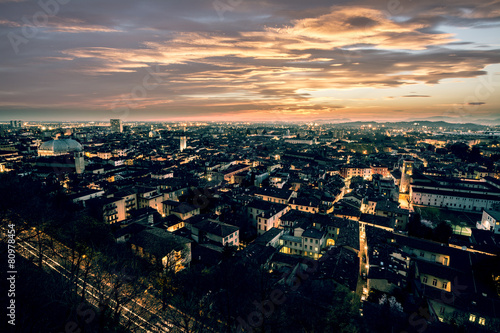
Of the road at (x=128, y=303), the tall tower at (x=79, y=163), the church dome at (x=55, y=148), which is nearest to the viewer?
the road at (x=128, y=303)

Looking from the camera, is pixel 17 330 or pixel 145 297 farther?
pixel 145 297

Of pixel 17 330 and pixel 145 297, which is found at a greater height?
pixel 17 330

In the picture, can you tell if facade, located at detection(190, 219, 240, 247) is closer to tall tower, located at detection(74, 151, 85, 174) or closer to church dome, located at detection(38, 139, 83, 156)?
tall tower, located at detection(74, 151, 85, 174)

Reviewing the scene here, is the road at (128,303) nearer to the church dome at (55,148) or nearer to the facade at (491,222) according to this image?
the facade at (491,222)

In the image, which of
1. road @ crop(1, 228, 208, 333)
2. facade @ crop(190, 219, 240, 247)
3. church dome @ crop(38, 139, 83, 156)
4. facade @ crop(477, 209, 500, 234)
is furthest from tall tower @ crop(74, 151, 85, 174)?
facade @ crop(477, 209, 500, 234)

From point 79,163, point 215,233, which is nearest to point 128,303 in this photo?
point 215,233

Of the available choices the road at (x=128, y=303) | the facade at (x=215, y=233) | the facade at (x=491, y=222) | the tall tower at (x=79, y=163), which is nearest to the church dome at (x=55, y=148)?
the tall tower at (x=79, y=163)

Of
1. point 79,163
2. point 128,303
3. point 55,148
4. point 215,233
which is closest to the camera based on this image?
point 128,303

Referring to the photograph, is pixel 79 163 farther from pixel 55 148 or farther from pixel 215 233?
pixel 215 233

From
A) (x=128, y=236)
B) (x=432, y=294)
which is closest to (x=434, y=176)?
(x=432, y=294)

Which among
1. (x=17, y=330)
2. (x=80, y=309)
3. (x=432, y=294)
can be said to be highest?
(x=17, y=330)

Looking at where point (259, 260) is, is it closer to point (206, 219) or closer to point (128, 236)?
point (206, 219)
